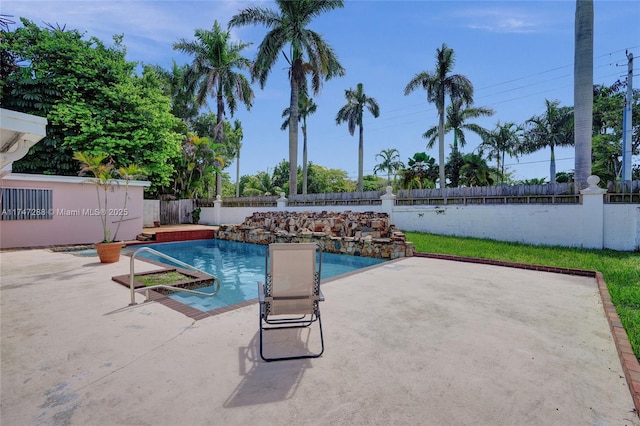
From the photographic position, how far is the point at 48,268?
274 inches

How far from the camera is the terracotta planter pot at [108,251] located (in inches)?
298

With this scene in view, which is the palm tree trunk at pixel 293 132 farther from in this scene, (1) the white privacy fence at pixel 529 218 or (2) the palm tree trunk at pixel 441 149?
(2) the palm tree trunk at pixel 441 149

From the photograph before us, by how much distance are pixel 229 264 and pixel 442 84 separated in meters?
20.2

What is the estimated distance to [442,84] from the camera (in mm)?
21859

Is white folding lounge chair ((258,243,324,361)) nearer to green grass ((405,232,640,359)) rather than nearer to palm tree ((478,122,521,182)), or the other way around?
green grass ((405,232,640,359))

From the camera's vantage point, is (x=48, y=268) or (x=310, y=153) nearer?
(x=48, y=268)

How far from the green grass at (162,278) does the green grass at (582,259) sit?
22.4ft

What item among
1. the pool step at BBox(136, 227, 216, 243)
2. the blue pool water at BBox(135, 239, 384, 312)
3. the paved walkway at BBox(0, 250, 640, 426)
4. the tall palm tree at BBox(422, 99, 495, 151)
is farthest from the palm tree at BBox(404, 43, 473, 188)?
the paved walkway at BBox(0, 250, 640, 426)

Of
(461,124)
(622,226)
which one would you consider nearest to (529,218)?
(622,226)

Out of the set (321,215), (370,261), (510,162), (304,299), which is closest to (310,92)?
(321,215)

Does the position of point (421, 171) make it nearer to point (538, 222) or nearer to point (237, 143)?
point (538, 222)

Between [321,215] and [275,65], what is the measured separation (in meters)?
10.2

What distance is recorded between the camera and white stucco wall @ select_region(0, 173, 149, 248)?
1043 centimetres

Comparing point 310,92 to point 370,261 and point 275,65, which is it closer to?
point 275,65
